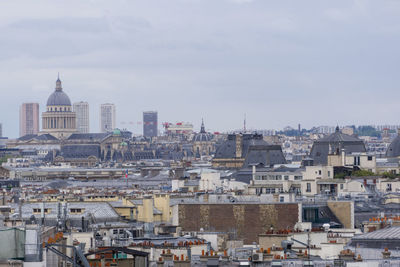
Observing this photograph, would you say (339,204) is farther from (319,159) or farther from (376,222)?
(319,159)

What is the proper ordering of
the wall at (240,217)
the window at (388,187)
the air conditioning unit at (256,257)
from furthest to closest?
the window at (388,187) < the wall at (240,217) < the air conditioning unit at (256,257)

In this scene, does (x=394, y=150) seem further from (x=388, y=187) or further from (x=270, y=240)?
(x=270, y=240)

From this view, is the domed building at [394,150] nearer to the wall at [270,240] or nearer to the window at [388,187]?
the window at [388,187]

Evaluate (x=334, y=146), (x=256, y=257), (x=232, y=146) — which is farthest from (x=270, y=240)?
(x=232, y=146)

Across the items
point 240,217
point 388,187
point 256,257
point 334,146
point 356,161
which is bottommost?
point 256,257

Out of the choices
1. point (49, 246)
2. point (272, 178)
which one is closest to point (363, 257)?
point (49, 246)

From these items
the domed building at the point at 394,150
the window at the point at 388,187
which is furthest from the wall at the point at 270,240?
the domed building at the point at 394,150
